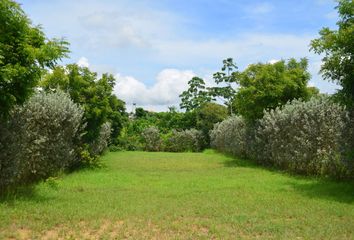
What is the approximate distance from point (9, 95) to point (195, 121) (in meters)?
34.9

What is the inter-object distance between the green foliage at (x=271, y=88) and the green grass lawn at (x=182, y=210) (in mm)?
6573

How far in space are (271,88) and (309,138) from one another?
5.52 meters

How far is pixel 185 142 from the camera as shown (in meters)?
39.9

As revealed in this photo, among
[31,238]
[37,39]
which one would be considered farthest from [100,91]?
[31,238]

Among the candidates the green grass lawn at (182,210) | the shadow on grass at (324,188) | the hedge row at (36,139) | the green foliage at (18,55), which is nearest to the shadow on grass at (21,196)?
the green grass lawn at (182,210)

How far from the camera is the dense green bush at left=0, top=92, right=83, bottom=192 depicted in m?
9.75

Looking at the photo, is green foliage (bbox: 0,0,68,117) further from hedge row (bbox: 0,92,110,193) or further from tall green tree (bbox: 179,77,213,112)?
tall green tree (bbox: 179,77,213,112)

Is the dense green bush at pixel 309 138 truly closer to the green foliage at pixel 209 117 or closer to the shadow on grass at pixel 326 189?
the shadow on grass at pixel 326 189

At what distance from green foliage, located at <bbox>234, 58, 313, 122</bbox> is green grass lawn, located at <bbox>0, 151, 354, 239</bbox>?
657cm

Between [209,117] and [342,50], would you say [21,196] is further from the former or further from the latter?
[209,117]

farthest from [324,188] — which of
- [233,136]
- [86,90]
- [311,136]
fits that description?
[233,136]

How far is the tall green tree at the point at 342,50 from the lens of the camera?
1016 cm

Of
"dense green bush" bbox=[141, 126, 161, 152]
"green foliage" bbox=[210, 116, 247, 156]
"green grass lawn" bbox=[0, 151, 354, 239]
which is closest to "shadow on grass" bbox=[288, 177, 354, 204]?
"green grass lawn" bbox=[0, 151, 354, 239]

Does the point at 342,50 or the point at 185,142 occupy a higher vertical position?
the point at 342,50
